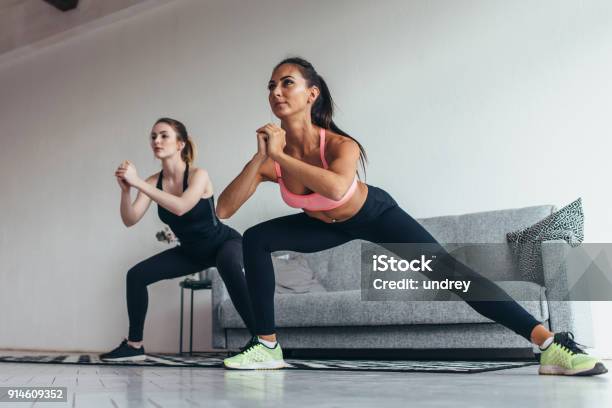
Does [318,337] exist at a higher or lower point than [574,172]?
lower

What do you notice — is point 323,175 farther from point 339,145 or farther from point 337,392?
point 337,392

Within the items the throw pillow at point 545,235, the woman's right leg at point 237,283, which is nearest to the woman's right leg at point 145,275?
the woman's right leg at point 237,283

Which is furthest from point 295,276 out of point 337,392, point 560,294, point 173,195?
point 337,392

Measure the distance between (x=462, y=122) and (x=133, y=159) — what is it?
2712 mm

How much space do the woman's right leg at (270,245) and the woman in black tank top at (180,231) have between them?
0.58 meters

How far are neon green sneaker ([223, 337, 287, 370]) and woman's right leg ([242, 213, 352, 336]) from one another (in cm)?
6

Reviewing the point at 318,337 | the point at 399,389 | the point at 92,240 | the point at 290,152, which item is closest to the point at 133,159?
the point at 92,240

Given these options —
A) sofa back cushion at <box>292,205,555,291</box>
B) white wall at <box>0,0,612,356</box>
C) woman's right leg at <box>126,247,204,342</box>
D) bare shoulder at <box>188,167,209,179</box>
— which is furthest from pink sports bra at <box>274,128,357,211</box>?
white wall at <box>0,0,612,356</box>

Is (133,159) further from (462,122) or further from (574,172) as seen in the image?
(574,172)

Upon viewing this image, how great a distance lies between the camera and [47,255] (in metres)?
5.59

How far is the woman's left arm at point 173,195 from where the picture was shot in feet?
9.32

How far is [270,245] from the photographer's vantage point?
233 centimetres

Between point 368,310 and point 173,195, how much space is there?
1.10 meters

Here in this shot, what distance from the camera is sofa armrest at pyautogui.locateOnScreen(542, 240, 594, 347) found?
298cm
